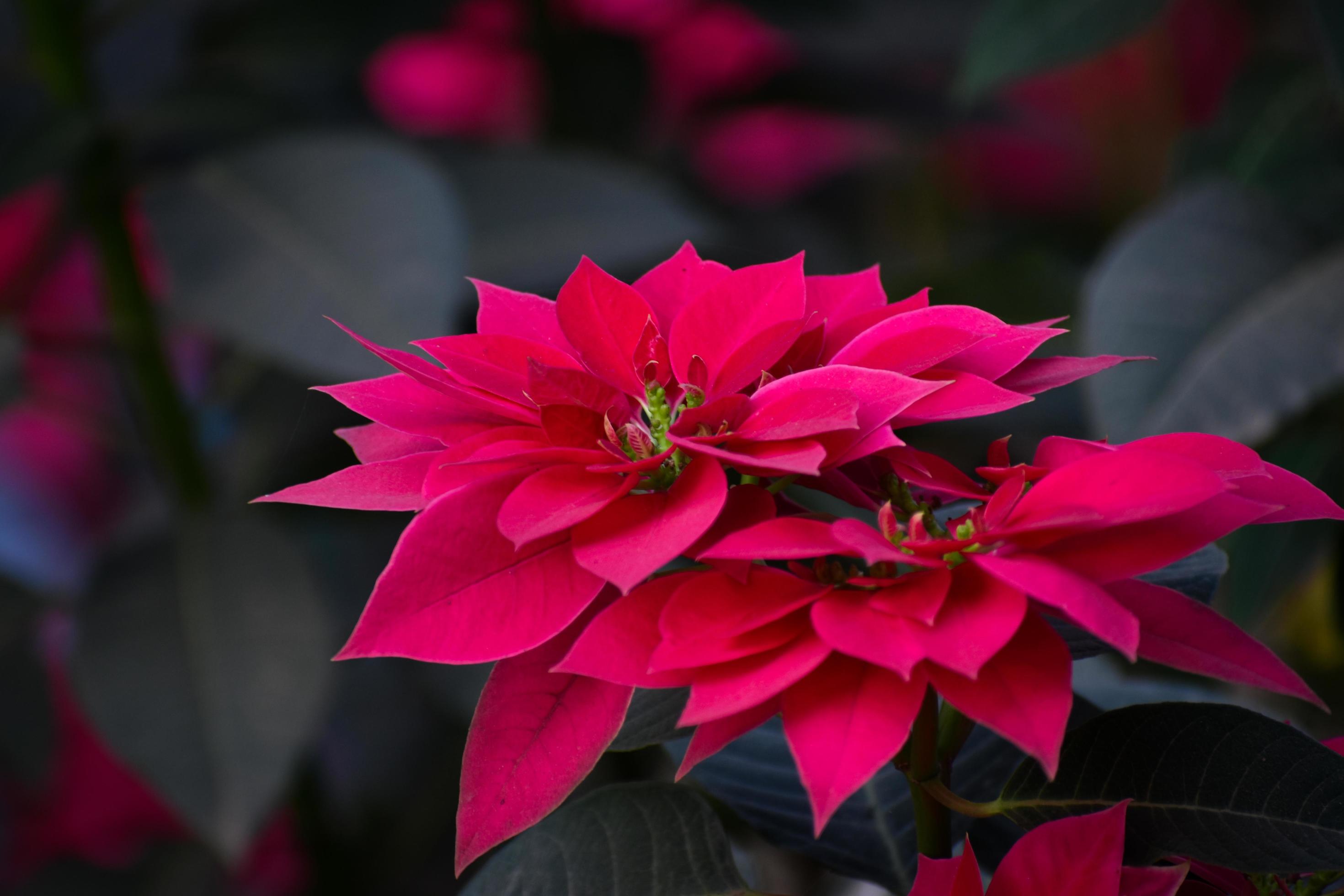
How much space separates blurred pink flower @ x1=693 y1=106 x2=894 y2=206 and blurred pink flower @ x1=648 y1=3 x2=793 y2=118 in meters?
0.06

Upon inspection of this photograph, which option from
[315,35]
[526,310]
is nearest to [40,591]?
[315,35]

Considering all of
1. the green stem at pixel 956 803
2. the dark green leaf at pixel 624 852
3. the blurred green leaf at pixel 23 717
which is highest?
the green stem at pixel 956 803

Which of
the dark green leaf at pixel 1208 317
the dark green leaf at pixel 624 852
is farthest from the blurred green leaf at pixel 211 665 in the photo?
the dark green leaf at pixel 1208 317

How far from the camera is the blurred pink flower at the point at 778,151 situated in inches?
43.6

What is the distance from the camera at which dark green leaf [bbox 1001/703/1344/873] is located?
235 millimetres

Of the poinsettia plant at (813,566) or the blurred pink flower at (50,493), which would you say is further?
the blurred pink flower at (50,493)

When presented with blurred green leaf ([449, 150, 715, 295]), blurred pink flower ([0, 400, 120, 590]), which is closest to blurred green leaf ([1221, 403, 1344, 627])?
blurred green leaf ([449, 150, 715, 295])

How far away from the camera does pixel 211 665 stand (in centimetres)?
63

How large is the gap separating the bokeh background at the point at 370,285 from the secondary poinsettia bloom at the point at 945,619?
0.15m

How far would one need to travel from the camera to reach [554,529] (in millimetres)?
219

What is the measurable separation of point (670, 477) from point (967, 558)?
67 millimetres

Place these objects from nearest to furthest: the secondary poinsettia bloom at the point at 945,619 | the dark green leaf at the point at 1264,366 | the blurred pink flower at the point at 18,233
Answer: the secondary poinsettia bloom at the point at 945,619, the dark green leaf at the point at 1264,366, the blurred pink flower at the point at 18,233

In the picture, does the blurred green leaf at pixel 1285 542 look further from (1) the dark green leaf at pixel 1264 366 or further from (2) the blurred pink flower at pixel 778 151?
(2) the blurred pink flower at pixel 778 151

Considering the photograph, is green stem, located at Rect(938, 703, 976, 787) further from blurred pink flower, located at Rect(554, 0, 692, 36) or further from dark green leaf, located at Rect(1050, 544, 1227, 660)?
blurred pink flower, located at Rect(554, 0, 692, 36)
